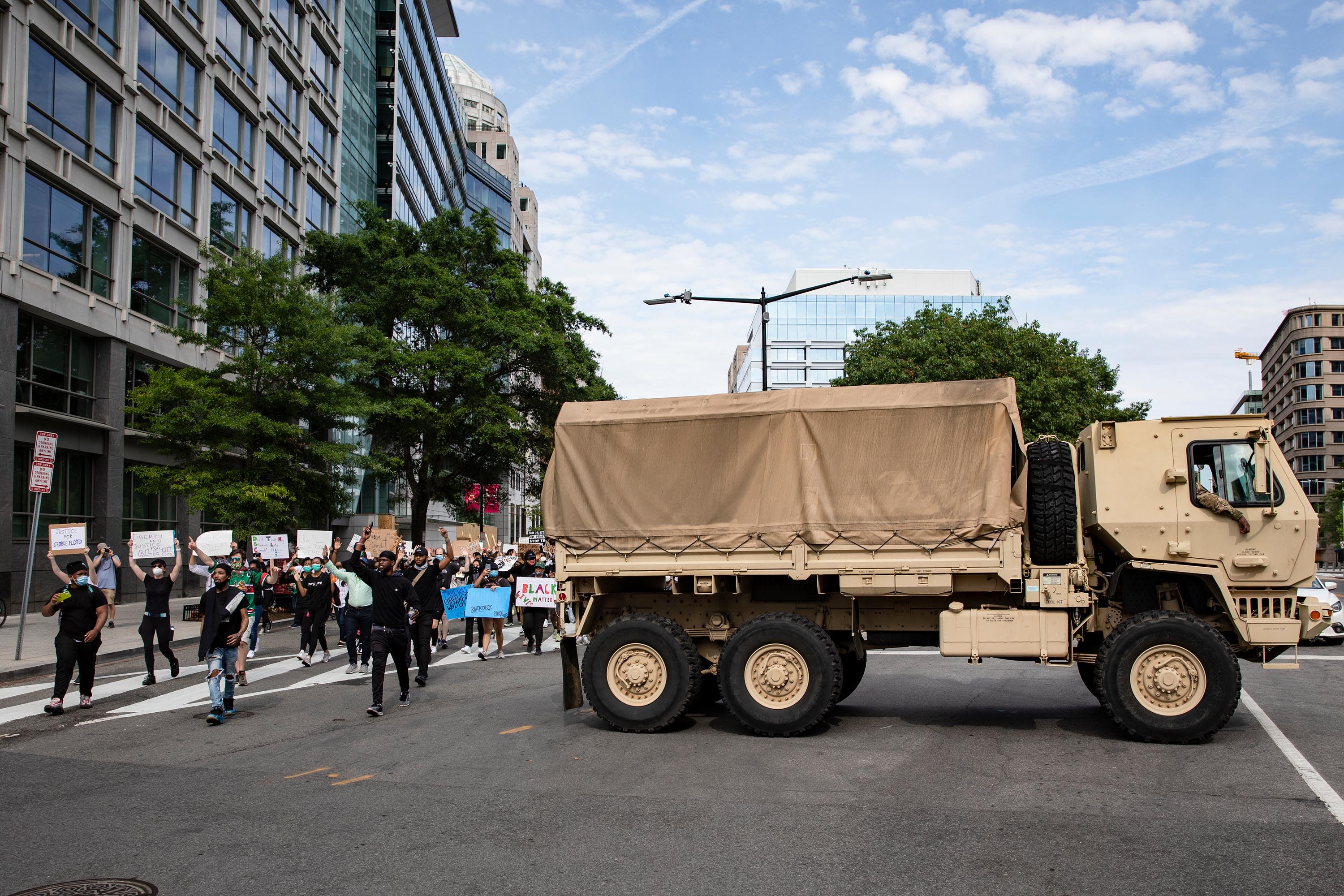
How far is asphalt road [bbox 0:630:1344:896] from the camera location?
545cm

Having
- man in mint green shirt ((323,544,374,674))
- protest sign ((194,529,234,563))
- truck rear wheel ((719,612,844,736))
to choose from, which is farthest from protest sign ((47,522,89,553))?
truck rear wheel ((719,612,844,736))

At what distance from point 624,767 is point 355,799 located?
209cm

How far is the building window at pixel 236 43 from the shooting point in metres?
33.3

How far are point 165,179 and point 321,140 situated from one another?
13133 millimetres

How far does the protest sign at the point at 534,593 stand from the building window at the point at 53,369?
1486 centimetres

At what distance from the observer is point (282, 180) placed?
127 feet

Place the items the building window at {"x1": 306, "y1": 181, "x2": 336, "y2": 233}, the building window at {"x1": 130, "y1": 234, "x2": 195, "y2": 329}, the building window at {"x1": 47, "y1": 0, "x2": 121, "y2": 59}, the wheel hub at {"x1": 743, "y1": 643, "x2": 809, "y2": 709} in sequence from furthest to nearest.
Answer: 1. the building window at {"x1": 306, "y1": 181, "x2": 336, "y2": 233}
2. the building window at {"x1": 130, "y1": 234, "x2": 195, "y2": 329}
3. the building window at {"x1": 47, "y1": 0, "x2": 121, "y2": 59}
4. the wheel hub at {"x1": 743, "y1": 643, "x2": 809, "y2": 709}

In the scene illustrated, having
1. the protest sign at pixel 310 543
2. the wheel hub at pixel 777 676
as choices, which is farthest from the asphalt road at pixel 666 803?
the protest sign at pixel 310 543

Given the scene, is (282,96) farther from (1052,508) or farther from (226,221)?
(1052,508)

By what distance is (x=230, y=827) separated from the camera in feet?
21.1

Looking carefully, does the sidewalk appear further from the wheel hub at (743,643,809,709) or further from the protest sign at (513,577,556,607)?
the wheel hub at (743,643,809,709)

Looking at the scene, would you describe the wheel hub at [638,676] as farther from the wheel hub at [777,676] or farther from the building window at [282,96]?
the building window at [282,96]

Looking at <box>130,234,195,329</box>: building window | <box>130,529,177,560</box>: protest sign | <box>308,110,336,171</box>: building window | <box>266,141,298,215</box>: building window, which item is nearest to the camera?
<box>130,529,177,560</box>: protest sign

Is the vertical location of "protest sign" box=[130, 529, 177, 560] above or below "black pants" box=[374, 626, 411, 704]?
above
